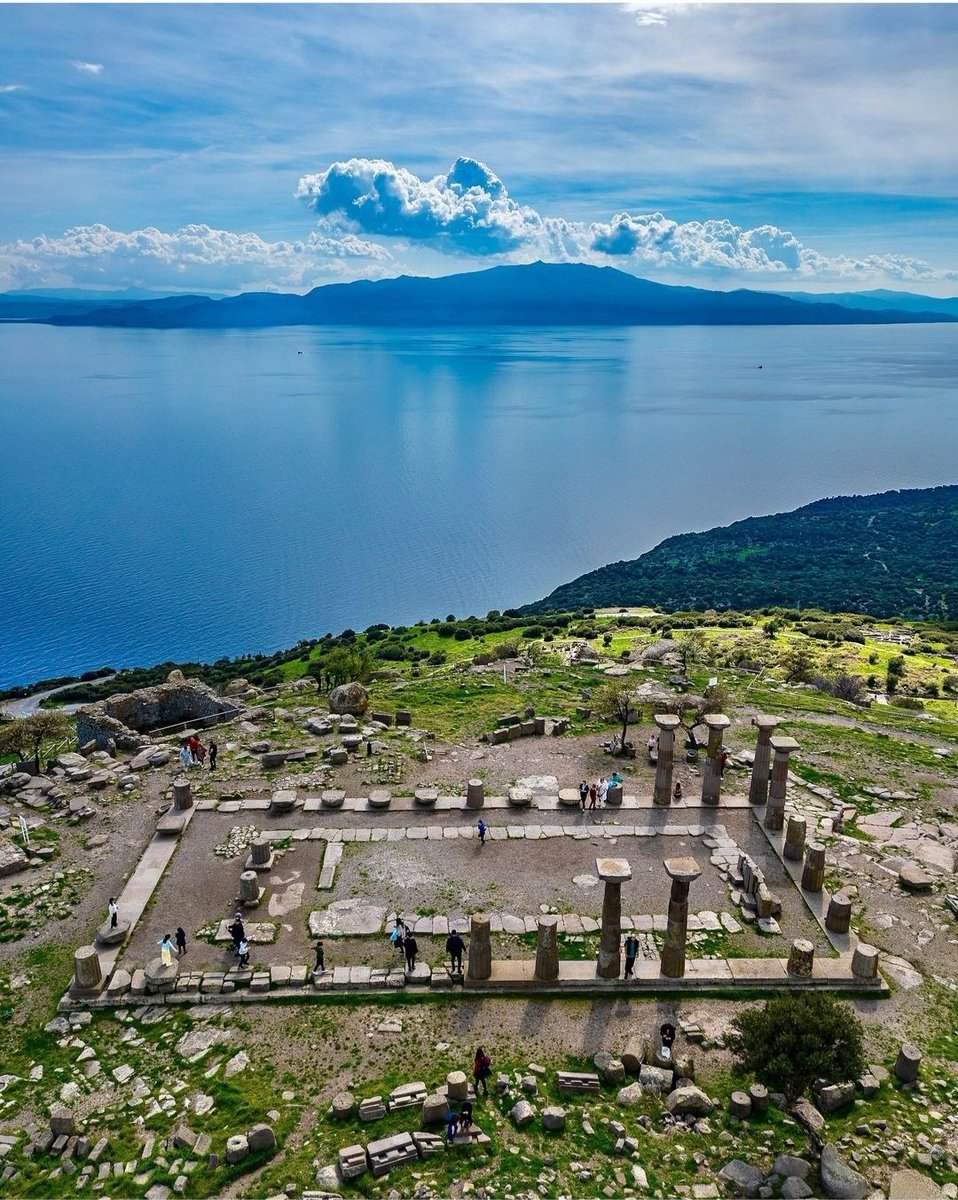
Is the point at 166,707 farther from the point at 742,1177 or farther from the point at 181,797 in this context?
the point at 742,1177

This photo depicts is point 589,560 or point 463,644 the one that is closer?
point 463,644

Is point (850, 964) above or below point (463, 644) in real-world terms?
above

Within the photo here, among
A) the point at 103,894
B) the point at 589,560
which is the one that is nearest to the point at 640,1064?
the point at 103,894

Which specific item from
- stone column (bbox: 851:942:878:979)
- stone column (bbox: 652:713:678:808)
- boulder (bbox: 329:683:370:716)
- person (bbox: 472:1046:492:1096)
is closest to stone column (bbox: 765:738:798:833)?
stone column (bbox: 652:713:678:808)

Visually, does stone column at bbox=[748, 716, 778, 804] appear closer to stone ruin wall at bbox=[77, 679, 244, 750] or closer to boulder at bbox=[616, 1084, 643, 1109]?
boulder at bbox=[616, 1084, 643, 1109]

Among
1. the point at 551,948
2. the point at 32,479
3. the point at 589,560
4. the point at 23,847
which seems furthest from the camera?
the point at 32,479

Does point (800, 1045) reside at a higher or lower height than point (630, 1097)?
higher

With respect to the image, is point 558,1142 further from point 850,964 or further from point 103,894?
point 103,894

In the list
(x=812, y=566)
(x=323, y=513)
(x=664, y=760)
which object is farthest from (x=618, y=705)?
(x=323, y=513)
